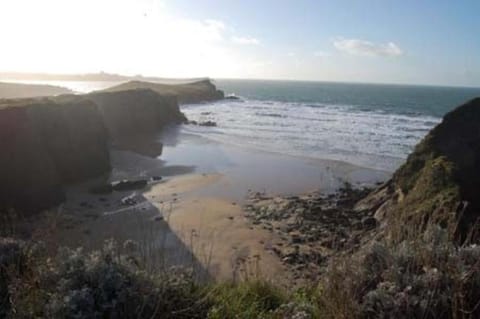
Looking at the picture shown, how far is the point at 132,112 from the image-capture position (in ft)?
118

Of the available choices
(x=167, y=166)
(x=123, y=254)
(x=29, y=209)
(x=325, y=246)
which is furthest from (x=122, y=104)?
(x=123, y=254)

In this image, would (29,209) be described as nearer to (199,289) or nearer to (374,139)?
(199,289)

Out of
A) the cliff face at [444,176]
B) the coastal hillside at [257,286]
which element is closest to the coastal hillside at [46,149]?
the cliff face at [444,176]

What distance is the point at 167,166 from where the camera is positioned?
22.8m

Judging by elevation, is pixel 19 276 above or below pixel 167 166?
above

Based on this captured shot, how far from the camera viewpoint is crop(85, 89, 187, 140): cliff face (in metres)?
33.5

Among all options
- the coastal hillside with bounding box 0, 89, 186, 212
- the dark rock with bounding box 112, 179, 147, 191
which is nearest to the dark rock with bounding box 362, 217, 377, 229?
the dark rock with bounding box 112, 179, 147, 191

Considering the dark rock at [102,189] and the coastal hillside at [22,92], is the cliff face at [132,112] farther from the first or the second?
the coastal hillside at [22,92]

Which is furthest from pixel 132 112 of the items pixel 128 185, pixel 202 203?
pixel 202 203

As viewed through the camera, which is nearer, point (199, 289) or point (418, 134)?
point (199, 289)

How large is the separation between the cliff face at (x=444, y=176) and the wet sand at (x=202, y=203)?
3.21 meters

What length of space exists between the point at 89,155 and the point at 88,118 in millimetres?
2092

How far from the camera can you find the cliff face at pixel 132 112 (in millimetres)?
33519

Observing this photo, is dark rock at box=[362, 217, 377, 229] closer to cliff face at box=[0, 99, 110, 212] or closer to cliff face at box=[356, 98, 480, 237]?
cliff face at box=[356, 98, 480, 237]
